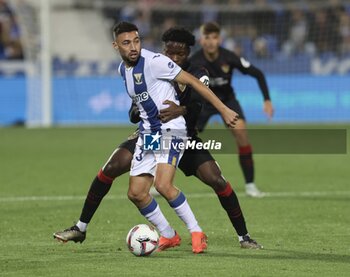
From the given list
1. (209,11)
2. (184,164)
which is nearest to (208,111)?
(184,164)

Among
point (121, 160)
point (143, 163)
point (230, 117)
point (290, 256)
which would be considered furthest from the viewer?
point (121, 160)

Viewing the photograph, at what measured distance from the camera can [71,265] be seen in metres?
7.57

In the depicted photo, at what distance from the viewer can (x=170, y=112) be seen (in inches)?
323

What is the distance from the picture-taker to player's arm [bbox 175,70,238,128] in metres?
7.69

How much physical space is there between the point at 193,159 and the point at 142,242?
0.95 meters

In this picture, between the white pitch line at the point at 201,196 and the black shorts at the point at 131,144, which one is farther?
the white pitch line at the point at 201,196

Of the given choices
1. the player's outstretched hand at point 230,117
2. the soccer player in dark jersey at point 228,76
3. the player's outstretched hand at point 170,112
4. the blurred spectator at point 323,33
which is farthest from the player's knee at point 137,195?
the blurred spectator at point 323,33

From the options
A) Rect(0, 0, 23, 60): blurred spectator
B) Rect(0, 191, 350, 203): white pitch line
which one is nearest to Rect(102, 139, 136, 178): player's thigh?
Rect(0, 191, 350, 203): white pitch line

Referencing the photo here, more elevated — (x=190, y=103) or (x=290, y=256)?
(x=190, y=103)

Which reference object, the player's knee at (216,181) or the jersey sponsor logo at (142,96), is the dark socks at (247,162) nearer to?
the player's knee at (216,181)

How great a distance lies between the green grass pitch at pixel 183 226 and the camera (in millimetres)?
7477

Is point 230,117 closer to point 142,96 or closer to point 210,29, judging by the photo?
point 142,96

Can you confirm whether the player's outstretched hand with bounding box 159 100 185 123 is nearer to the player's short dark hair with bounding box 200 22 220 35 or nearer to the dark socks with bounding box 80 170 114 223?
the dark socks with bounding box 80 170 114 223

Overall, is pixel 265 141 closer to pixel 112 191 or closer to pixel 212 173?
pixel 112 191
